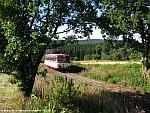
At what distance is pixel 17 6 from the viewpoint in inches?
458

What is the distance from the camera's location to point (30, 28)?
41.0ft

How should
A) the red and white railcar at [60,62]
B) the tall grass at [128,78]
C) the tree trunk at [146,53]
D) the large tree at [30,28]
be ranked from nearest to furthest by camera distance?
the large tree at [30,28] < the tall grass at [128,78] < the tree trunk at [146,53] < the red and white railcar at [60,62]

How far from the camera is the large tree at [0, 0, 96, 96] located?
453 inches

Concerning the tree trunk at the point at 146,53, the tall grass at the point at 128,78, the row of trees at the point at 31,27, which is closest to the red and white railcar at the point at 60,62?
the tall grass at the point at 128,78

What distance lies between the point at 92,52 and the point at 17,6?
119864 millimetres

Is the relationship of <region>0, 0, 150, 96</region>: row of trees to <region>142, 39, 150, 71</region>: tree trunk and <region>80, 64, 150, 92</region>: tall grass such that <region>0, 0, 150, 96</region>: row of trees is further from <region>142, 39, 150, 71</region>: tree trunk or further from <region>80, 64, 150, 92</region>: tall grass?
<region>142, 39, 150, 71</region>: tree trunk

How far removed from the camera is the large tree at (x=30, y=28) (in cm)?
1150

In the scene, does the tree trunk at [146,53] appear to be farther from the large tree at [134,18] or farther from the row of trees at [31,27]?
the row of trees at [31,27]

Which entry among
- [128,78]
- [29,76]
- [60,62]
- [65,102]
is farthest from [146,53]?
[65,102]

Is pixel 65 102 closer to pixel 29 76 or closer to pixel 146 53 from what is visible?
pixel 29 76

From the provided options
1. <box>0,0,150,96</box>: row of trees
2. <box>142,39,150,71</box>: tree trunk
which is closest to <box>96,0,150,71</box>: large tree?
<box>142,39,150,71</box>: tree trunk

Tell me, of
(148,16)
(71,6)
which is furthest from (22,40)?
(148,16)

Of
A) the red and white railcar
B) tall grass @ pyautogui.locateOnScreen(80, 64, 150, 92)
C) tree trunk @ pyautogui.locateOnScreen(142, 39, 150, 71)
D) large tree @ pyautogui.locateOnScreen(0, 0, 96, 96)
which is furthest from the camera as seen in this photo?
the red and white railcar

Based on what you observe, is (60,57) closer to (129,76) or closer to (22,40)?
(129,76)
